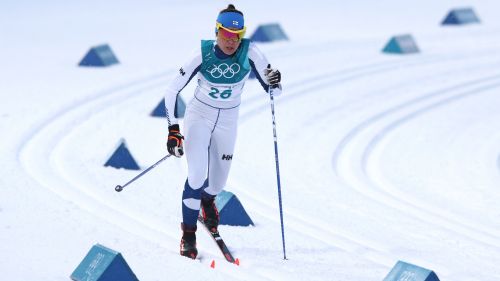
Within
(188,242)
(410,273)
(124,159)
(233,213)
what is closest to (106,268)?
(188,242)

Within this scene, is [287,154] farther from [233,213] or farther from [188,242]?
[188,242]

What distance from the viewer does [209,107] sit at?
7383 millimetres

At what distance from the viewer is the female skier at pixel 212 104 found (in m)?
7.19

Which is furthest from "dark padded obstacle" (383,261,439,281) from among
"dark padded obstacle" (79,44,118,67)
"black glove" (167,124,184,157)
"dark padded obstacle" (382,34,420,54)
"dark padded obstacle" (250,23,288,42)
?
"dark padded obstacle" (250,23,288,42)

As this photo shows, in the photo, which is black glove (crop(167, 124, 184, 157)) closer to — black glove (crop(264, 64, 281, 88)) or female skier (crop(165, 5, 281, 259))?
female skier (crop(165, 5, 281, 259))

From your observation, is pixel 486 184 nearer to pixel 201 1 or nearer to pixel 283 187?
pixel 283 187

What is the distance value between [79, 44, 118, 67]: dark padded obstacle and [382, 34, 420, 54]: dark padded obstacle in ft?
15.5

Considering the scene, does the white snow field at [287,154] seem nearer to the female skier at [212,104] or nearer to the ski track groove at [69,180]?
the ski track groove at [69,180]

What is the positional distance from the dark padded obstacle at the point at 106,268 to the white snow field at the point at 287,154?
337 millimetres

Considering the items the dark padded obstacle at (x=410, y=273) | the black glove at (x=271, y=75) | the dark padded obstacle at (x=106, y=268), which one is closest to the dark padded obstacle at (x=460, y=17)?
the black glove at (x=271, y=75)

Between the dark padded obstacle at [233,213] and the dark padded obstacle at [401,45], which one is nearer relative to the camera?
the dark padded obstacle at [233,213]

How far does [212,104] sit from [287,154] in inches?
143

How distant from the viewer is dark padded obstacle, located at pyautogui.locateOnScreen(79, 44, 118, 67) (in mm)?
15196

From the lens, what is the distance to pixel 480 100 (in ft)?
46.0
